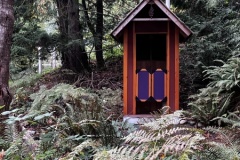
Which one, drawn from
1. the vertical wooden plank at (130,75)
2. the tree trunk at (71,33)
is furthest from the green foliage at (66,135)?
the tree trunk at (71,33)

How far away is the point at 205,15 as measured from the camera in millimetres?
10258

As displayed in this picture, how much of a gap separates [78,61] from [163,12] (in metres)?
4.35

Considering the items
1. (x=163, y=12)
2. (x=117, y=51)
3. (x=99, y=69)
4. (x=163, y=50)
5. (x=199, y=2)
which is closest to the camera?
(x=163, y=12)

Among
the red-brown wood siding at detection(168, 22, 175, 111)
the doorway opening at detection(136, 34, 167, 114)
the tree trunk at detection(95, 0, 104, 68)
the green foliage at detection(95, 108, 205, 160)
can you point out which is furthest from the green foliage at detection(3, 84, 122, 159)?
the tree trunk at detection(95, 0, 104, 68)

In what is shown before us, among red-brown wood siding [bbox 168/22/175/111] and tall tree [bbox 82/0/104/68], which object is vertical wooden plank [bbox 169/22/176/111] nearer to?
red-brown wood siding [bbox 168/22/175/111]

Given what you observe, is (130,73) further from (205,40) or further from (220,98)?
(205,40)

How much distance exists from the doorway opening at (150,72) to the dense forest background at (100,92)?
0.73m

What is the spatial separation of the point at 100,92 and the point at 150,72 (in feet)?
6.59

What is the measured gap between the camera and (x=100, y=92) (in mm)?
8758

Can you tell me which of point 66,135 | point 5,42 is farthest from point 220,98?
point 5,42

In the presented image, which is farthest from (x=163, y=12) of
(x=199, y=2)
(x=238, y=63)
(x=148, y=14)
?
(x=199, y=2)

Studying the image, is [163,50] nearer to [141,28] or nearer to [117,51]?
[141,28]

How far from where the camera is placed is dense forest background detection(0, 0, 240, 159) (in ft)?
11.0

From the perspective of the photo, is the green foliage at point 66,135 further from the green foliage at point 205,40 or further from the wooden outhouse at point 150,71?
the green foliage at point 205,40
